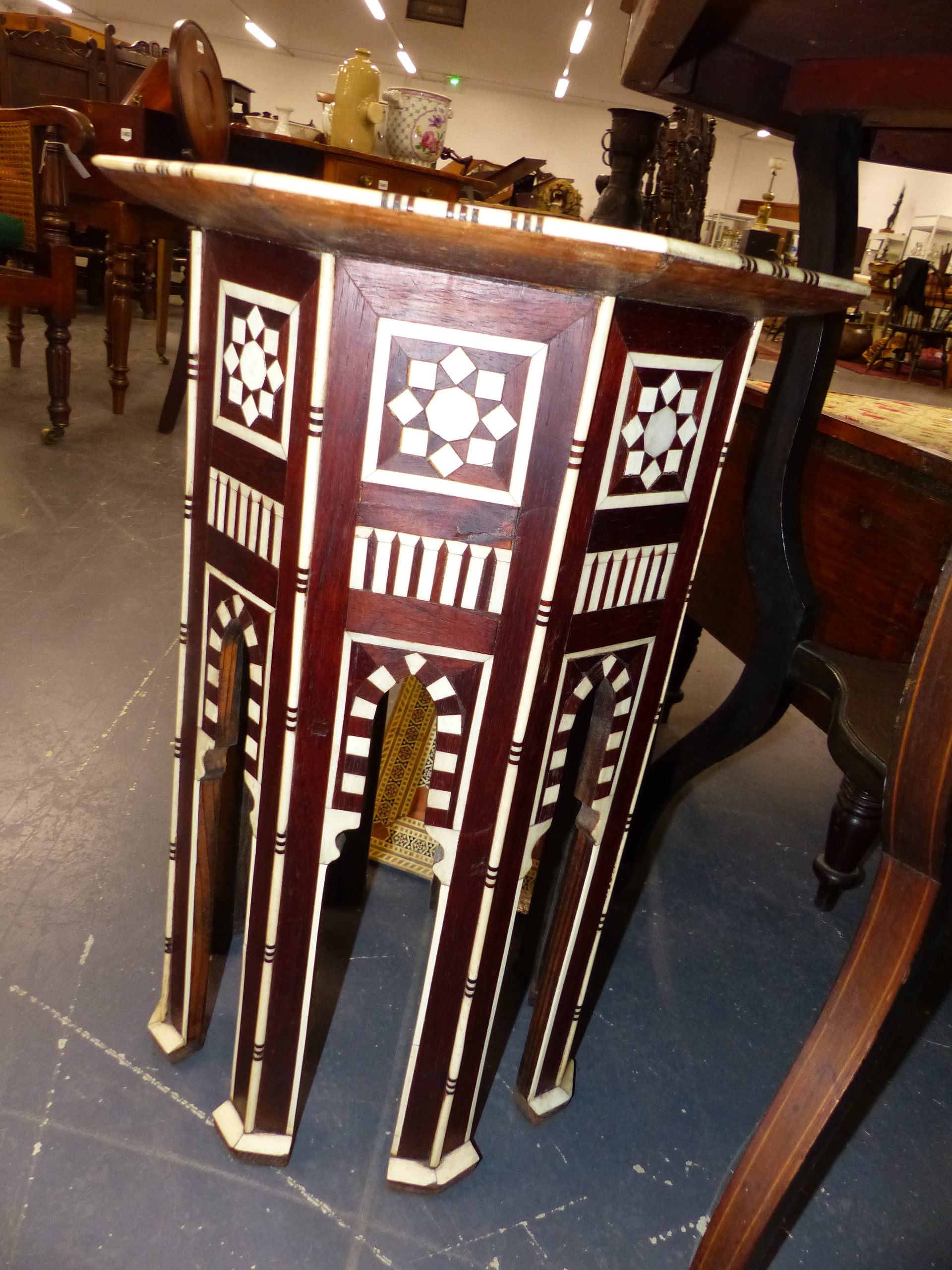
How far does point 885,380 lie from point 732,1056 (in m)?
8.06

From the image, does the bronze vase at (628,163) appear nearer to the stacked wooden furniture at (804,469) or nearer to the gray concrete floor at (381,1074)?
the stacked wooden furniture at (804,469)

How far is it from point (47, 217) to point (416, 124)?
1.47 metres

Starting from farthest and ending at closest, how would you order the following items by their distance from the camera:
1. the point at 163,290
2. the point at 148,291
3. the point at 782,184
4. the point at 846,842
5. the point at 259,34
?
1. the point at 782,184
2. the point at 259,34
3. the point at 148,291
4. the point at 163,290
5. the point at 846,842

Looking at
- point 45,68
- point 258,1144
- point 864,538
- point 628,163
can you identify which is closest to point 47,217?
point 628,163

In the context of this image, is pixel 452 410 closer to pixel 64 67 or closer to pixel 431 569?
pixel 431 569

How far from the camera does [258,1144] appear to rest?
919mm

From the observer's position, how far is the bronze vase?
5.49ft

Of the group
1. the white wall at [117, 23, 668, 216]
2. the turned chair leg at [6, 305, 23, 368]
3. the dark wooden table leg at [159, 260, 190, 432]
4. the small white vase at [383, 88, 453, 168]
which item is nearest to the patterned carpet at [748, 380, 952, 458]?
the small white vase at [383, 88, 453, 168]

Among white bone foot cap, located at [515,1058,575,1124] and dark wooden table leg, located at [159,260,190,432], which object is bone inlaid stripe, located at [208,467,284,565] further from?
dark wooden table leg, located at [159,260,190,432]

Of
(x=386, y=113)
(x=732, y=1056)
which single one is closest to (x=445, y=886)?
(x=732, y=1056)

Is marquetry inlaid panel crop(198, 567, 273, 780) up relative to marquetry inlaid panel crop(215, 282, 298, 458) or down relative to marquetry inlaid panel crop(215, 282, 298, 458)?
down

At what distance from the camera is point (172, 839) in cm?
94

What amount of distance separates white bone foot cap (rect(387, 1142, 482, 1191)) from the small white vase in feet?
7.35

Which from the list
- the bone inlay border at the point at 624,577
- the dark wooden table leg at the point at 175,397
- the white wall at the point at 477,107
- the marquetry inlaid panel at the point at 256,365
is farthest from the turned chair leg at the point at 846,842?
the white wall at the point at 477,107
